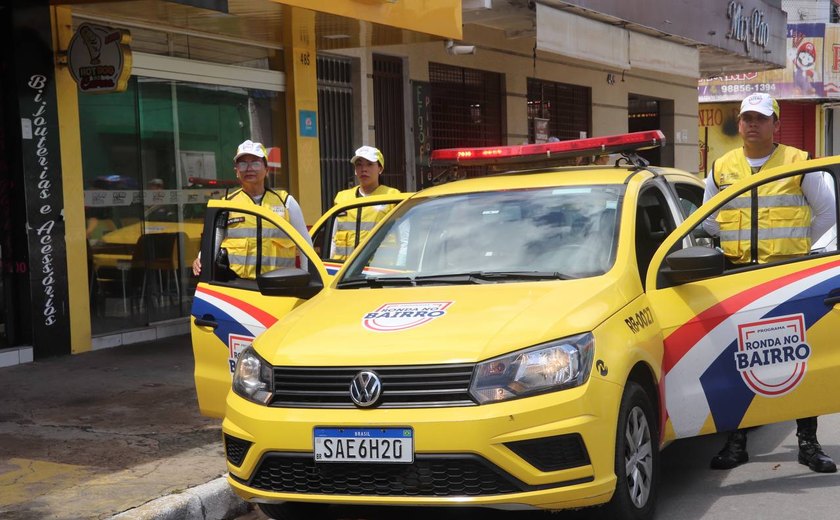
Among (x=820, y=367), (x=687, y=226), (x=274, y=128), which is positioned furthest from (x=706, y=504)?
(x=274, y=128)

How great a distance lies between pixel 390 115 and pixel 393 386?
10.7 metres

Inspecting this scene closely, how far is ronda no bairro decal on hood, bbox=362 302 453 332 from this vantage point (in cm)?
450

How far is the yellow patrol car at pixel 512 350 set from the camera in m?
4.13

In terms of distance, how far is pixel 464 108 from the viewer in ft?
54.0

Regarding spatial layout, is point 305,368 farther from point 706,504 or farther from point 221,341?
point 706,504

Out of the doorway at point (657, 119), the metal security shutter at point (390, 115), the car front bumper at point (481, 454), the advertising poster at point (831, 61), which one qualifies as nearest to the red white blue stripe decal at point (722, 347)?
the car front bumper at point (481, 454)

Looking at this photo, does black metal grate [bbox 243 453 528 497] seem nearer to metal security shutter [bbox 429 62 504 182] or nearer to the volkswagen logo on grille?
the volkswagen logo on grille

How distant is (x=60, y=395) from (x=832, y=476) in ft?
17.4

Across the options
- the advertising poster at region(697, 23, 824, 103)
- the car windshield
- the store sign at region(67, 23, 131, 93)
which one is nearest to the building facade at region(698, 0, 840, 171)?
the advertising poster at region(697, 23, 824, 103)

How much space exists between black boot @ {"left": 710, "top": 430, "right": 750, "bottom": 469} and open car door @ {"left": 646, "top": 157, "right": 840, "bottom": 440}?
0.72m

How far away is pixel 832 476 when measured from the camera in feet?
18.1

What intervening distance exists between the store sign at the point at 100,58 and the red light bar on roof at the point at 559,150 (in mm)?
3018

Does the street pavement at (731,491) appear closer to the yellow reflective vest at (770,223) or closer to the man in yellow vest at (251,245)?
the yellow reflective vest at (770,223)

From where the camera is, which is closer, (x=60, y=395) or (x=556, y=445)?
(x=556, y=445)
